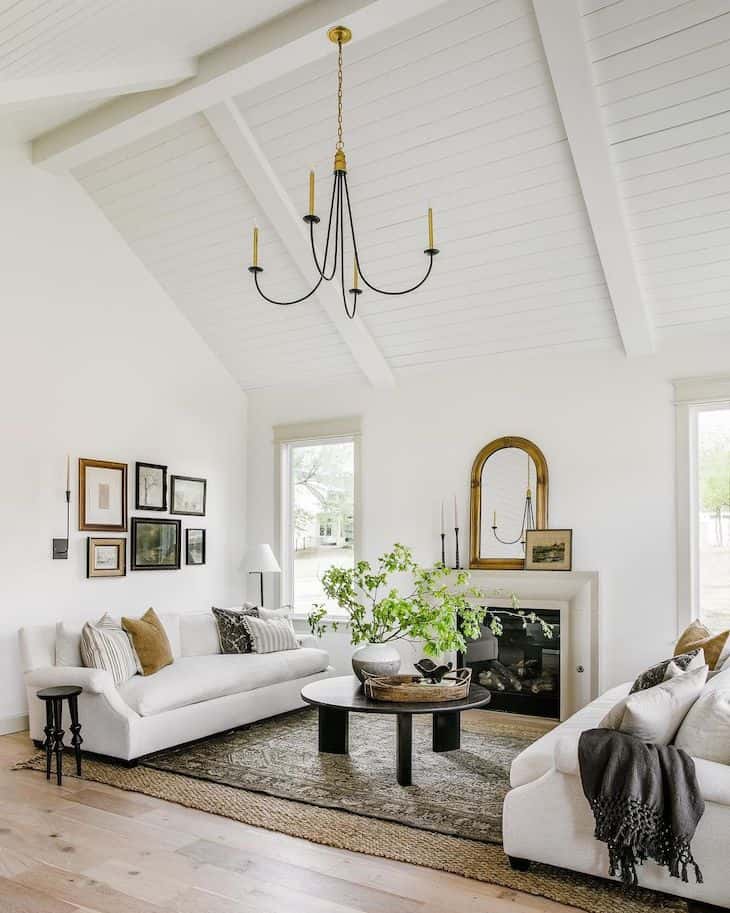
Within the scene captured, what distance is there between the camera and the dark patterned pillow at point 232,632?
18.3ft

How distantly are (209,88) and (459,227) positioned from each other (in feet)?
5.73

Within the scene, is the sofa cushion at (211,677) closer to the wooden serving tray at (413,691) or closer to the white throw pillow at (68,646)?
the white throw pillow at (68,646)

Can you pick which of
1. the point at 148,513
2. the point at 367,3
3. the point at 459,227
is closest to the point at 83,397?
the point at 148,513

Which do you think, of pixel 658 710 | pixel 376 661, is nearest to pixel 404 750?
pixel 376 661

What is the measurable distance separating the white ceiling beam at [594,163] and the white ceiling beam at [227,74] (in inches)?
24.2

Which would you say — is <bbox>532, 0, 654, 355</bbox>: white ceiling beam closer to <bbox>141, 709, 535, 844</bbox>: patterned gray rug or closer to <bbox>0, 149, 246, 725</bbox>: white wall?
<bbox>141, 709, 535, 844</bbox>: patterned gray rug

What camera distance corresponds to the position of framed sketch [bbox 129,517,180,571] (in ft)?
20.3

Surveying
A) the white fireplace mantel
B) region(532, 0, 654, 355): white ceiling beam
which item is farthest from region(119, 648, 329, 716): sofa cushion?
region(532, 0, 654, 355): white ceiling beam

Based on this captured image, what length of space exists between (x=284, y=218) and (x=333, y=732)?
337 centimetres

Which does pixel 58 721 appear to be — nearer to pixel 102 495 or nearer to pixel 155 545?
pixel 102 495

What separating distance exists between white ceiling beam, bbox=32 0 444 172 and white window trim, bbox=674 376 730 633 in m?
2.89

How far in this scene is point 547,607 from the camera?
5.57 meters

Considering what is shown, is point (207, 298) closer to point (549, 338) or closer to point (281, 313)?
point (281, 313)

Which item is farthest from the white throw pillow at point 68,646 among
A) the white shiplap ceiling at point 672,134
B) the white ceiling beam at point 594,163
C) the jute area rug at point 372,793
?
the white shiplap ceiling at point 672,134
